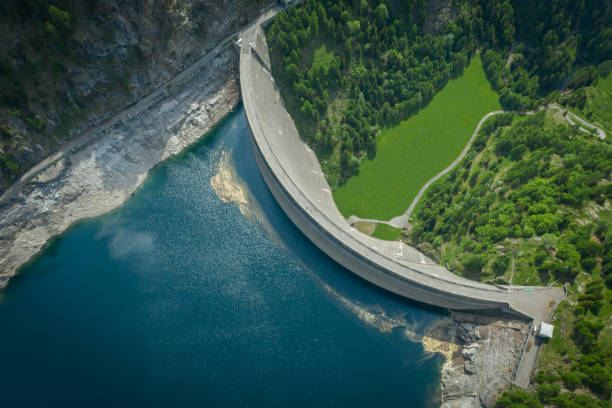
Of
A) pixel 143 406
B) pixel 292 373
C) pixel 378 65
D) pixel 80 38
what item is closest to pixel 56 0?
pixel 80 38

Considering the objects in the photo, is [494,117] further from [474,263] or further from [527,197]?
[474,263]

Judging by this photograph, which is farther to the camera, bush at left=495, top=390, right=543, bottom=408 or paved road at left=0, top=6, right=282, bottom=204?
paved road at left=0, top=6, right=282, bottom=204

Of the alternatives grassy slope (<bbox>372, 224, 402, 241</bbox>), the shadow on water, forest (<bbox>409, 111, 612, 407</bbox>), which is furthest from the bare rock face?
grassy slope (<bbox>372, 224, 402, 241</bbox>)

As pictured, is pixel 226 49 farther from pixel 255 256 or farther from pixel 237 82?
pixel 255 256

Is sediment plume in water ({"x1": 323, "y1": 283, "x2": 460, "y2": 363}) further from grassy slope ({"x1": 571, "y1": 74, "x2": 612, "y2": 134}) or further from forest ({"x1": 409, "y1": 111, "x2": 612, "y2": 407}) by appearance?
grassy slope ({"x1": 571, "y1": 74, "x2": 612, "y2": 134})

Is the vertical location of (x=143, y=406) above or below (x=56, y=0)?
below

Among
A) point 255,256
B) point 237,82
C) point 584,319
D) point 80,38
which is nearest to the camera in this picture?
point 584,319

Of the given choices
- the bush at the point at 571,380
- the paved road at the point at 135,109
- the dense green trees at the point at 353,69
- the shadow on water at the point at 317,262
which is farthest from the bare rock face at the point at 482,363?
the paved road at the point at 135,109
